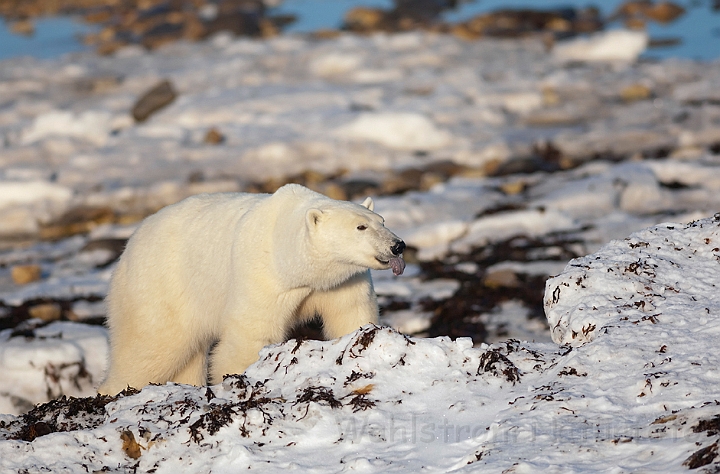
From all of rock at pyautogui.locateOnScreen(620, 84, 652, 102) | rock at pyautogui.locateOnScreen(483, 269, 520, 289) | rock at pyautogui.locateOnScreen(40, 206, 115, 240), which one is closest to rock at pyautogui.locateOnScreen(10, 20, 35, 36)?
rock at pyautogui.locateOnScreen(40, 206, 115, 240)

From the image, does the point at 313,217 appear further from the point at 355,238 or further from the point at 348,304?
the point at 348,304

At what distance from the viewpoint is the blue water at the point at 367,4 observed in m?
20.7

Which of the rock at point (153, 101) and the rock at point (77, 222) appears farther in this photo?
the rock at point (153, 101)

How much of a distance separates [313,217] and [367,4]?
25.4 m

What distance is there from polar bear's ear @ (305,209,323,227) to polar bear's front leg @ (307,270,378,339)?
514mm

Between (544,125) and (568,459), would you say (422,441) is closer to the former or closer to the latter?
(568,459)

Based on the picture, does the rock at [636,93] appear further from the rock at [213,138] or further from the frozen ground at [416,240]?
the rock at [213,138]

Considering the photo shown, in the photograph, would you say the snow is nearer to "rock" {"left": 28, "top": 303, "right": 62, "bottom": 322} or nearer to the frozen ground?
the frozen ground

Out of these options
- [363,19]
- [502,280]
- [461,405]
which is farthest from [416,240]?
[363,19]

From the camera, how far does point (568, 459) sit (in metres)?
2.80

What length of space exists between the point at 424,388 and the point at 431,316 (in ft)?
13.0

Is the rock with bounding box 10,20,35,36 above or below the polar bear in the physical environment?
below

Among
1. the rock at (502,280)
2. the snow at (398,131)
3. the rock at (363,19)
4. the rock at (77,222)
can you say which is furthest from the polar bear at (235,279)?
the rock at (363,19)

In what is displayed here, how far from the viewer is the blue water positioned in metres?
20.7
